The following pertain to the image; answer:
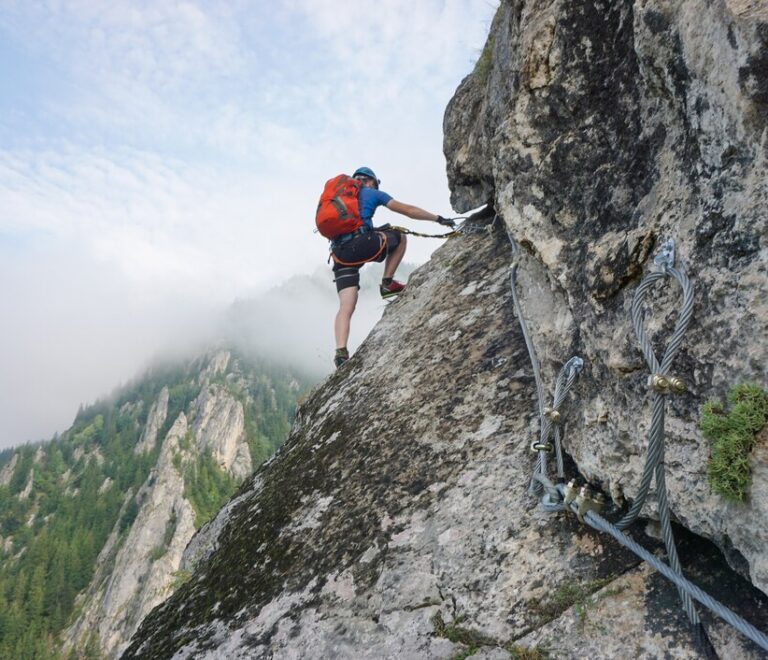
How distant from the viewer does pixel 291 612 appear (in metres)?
3.88

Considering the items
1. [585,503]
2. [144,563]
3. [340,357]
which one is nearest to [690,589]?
[585,503]

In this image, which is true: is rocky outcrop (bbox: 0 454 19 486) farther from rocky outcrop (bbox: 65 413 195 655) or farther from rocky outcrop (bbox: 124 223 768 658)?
rocky outcrop (bbox: 124 223 768 658)

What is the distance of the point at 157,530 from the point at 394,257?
124082mm

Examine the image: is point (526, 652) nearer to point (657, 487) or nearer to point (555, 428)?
point (657, 487)

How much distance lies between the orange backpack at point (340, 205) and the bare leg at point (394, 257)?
1.28 m

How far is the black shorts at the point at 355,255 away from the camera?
9.51 m

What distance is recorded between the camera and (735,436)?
2350 mm

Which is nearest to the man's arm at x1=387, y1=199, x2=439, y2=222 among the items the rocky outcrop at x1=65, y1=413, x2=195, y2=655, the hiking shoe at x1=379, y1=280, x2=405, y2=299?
the hiking shoe at x1=379, y1=280, x2=405, y2=299

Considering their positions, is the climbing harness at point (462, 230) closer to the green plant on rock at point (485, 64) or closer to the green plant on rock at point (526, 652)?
the green plant on rock at point (485, 64)

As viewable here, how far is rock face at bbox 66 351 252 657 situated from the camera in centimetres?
9738

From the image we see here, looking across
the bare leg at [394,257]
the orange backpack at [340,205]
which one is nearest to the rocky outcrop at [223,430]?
the bare leg at [394,257]

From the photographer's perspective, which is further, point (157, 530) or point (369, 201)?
point (157, 530)

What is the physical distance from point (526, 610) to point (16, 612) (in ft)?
453

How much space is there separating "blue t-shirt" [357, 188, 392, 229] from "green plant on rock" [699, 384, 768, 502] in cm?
758
